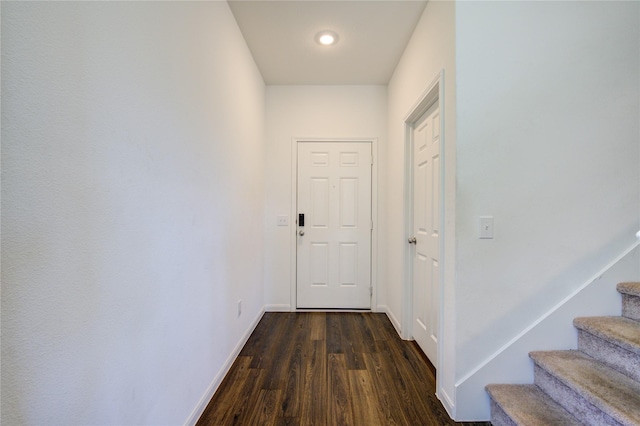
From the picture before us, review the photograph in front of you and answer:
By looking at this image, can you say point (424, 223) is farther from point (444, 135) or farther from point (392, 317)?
point (392, 317)

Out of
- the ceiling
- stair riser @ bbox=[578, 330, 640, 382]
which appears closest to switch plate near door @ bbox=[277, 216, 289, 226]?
the ceiling

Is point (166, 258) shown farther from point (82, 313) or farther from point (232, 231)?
point (232, 231)

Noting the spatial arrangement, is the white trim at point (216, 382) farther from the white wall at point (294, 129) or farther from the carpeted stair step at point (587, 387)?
the carpeted stair step at point (587, 387)

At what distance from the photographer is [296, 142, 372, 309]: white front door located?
3.10 m

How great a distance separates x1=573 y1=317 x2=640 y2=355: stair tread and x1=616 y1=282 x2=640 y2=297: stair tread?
0.15 m

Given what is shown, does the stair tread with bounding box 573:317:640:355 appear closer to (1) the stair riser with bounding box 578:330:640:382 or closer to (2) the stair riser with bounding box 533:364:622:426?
(1) the stair riser with bounding box 578:330:640:382

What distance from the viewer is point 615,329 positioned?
1.31 meters

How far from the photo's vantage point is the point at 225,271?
74.3 inches

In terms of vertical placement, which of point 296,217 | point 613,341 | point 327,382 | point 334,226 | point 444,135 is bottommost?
point 327,382

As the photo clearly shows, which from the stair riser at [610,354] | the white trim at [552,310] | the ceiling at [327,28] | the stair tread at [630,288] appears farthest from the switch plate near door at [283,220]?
the stair tread at [630,288]

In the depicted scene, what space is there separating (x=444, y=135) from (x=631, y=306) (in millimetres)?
1329

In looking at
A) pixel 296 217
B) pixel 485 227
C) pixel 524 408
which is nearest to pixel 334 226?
pixel 296 217

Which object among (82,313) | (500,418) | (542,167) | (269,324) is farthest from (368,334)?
(82,313)

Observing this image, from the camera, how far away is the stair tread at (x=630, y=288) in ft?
4.51
